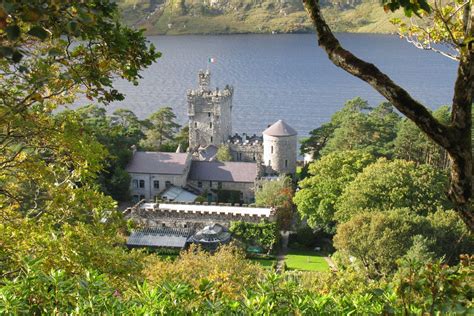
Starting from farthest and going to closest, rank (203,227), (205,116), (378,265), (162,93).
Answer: (162,93) → (205,116) → (203,227) → (378,265)

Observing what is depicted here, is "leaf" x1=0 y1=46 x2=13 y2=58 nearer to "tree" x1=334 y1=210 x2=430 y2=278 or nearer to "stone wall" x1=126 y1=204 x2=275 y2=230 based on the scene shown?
"tree" x1=334 y1=210 x2=430 y2=278

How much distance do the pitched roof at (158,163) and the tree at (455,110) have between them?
116 feet

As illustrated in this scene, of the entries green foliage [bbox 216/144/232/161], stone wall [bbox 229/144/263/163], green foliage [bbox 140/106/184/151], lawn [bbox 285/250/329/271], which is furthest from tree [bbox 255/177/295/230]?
green foliage [bbox 140/106/184/151]

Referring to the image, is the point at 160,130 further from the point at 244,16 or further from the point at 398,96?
the point at 244,16

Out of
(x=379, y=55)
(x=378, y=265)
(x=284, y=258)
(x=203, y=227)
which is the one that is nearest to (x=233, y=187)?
(x=203, y=227)

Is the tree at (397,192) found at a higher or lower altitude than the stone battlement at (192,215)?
higher

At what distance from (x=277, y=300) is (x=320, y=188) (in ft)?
82.1

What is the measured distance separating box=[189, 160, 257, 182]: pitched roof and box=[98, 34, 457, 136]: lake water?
20057 millimetres

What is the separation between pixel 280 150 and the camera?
1667 inches

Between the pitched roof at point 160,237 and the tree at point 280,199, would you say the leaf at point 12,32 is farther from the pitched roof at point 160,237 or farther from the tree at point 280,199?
the tree at point 280,199

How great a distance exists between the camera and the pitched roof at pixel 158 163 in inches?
1581

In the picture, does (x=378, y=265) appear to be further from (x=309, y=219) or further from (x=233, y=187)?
(x=233, y=187)

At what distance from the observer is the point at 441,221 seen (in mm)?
23594

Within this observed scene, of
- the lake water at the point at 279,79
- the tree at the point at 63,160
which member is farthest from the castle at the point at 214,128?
the tree at the point at 63,160
